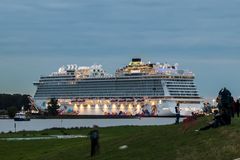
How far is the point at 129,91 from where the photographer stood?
156m

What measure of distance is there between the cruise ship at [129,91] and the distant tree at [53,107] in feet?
10.7

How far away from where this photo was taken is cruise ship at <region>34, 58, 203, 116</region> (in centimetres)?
15250

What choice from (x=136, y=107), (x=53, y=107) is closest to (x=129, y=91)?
(x=136, y=107)

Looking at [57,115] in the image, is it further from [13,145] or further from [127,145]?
[127,145]

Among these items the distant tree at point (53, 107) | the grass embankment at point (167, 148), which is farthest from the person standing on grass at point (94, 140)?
the distant tree at point (53, 107)

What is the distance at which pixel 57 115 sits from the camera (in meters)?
166

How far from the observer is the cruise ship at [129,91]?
500ft

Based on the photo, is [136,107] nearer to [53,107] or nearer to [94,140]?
[53,107]

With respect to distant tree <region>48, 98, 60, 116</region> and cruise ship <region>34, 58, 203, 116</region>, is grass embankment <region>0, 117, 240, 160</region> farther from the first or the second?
distant tree <region>48, 98, 60, 116</region>

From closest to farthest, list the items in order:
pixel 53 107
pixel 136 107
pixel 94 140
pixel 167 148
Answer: pixel 167 148 → pixel 94 140 → pixel 136 107 → pixel 53 107

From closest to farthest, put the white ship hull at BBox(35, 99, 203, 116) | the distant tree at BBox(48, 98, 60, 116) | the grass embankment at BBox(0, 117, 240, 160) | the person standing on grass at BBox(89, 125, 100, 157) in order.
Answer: the grass embankment at BBox(0, 117, 240, 160) → the person standing on grass at BBox(89, 125, 100, 157) → the white ship hull at BBox(35, 99, 203, 116) → the distant tree at BBox(48, 98, 60, 116)

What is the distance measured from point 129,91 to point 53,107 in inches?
741

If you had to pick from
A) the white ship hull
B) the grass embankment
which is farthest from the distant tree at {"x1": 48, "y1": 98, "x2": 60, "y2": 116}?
the grass embankment

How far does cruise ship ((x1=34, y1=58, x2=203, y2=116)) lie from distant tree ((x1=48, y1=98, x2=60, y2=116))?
10.7 ft
